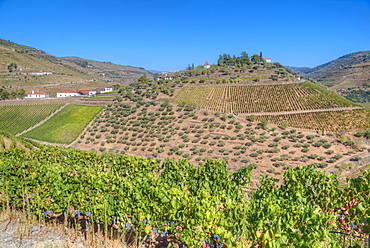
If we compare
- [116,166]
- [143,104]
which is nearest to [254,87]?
[143,104]

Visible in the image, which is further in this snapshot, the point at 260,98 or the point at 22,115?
the point at 260,98

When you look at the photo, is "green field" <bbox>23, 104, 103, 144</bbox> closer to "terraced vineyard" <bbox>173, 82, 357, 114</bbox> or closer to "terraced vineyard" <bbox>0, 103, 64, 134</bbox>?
"terraced vineyard" <bbox>0, 103, 64, 134</bbox>

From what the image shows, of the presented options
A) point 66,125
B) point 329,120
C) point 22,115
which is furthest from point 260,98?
point 22,115

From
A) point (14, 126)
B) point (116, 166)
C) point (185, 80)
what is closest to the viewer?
point (116, 166)

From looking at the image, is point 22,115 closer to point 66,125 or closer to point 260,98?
point 66,125

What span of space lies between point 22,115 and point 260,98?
2365 inches

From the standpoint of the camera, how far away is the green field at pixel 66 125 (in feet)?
168

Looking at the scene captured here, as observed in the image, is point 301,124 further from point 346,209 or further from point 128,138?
point 346,209

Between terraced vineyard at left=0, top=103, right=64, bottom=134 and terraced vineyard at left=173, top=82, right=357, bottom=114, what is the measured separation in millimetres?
33121

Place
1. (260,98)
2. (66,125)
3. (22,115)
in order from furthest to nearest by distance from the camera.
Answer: (260,98)
(22,115)
(66,125)

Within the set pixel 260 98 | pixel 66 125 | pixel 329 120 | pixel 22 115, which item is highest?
pixel 260 98

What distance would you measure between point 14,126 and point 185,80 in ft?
155

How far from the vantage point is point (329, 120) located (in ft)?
161

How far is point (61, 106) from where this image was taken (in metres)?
65.2
